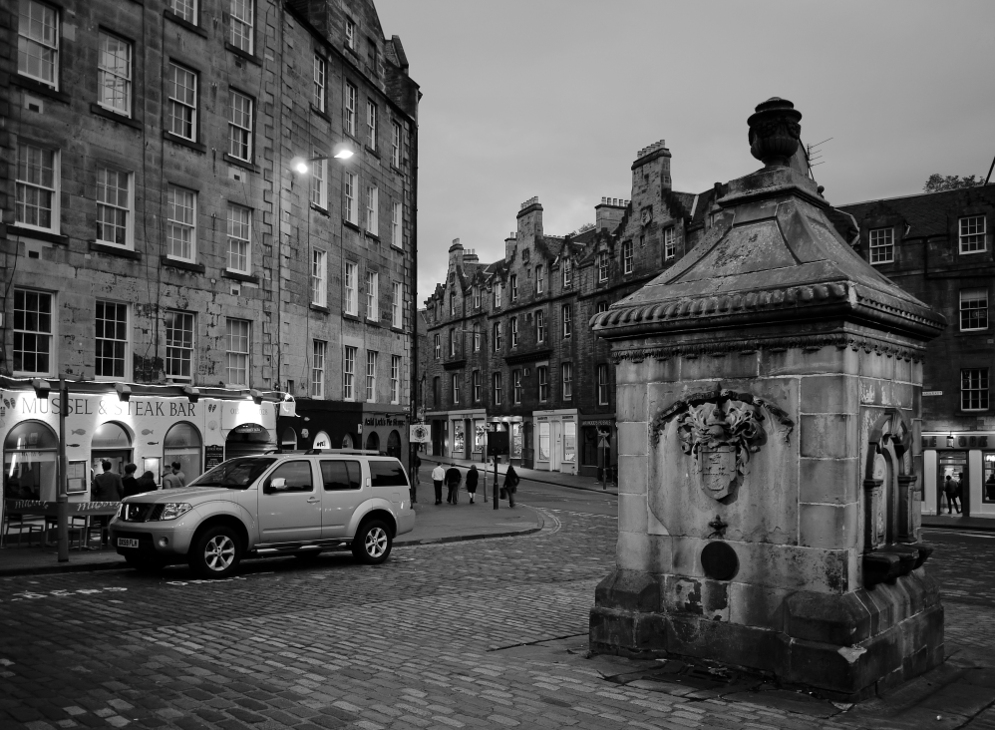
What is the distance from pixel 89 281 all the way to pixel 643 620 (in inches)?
701

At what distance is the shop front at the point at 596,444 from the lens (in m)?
51.7

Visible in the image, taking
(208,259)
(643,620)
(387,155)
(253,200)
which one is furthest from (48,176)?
(643,620)

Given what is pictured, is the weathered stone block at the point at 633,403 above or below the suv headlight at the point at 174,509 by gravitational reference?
above

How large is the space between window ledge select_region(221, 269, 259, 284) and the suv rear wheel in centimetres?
1143

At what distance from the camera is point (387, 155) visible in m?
34.4

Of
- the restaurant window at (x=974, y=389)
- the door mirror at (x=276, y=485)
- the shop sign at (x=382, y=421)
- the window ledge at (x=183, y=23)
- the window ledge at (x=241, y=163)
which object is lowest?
the door mirror at (x=276, y=485)

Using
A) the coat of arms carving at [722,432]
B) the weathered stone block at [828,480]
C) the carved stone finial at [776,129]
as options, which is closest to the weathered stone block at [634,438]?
the coat of arms carving at [722,432]

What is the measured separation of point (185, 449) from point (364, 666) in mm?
17485

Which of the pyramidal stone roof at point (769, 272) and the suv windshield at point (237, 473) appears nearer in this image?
the pyramidal stone roof at point (769, 272)

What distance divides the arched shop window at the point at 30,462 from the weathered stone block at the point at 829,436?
1777 cm

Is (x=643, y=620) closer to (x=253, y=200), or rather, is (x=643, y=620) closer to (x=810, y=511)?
(x=810, y=511)

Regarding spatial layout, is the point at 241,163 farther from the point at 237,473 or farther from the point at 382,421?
the point at 237,473

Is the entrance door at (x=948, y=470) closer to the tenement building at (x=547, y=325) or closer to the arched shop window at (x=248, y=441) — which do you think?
the tenement building at (x=547, y=325)

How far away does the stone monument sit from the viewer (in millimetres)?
6656
